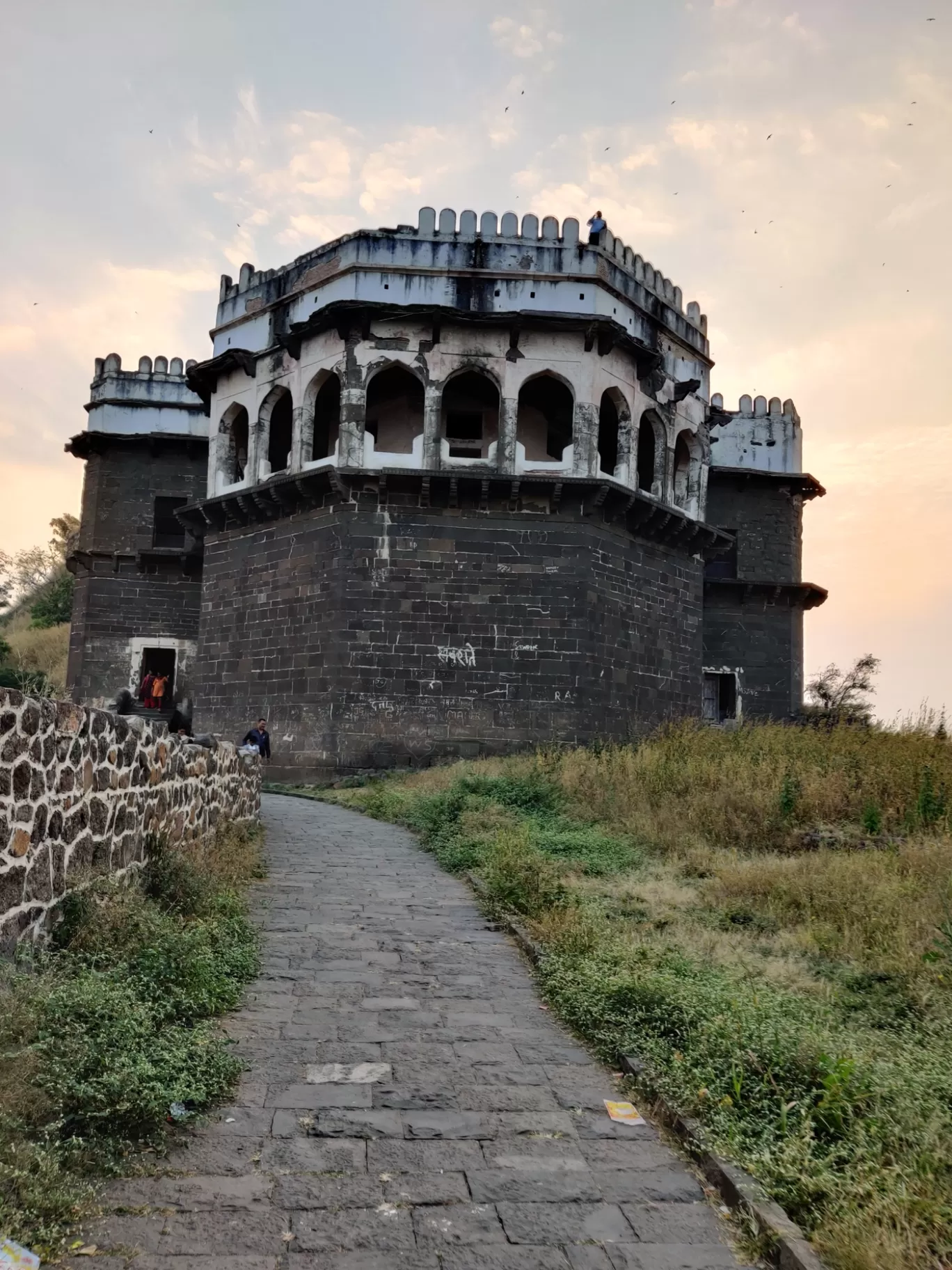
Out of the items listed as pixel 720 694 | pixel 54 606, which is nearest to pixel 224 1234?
pixel 720 694

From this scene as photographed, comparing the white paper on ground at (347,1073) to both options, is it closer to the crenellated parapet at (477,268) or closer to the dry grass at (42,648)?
the crenellated parapet at (477,268)

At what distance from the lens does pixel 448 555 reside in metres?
17.3

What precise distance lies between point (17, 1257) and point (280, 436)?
758 inches

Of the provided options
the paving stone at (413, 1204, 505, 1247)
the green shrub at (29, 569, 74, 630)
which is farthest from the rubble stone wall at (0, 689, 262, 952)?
the green shrub at (29, 569, 74, 630)

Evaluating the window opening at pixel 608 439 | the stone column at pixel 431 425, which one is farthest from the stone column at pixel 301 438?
the window opening at pixel 608 439

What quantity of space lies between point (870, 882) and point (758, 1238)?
4324 millimetres

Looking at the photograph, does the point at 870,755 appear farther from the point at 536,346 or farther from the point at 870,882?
the point at 536,346

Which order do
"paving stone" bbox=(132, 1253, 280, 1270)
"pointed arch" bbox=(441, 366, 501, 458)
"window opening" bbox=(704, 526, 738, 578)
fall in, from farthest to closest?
"window opening" bbox=(704, 526, 738, 578), "pointed arch" bbox=(441, 366, 501, 458), "paving stone" bbox=(132, 1253, 280, 1270)

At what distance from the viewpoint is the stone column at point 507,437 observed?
17266 millimetres

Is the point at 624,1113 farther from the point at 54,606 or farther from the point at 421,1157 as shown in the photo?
the point at 54,606

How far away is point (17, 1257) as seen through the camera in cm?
254

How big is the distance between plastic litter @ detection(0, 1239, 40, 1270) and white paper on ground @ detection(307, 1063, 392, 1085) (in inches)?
57.7

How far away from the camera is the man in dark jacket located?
656 inches

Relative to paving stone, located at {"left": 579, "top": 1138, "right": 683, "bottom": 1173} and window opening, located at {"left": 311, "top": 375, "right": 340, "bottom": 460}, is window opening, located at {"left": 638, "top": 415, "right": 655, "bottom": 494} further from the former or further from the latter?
paving stone, located at {"left": 579, "top": 1138, "right": 683, "bottom": 1173}
